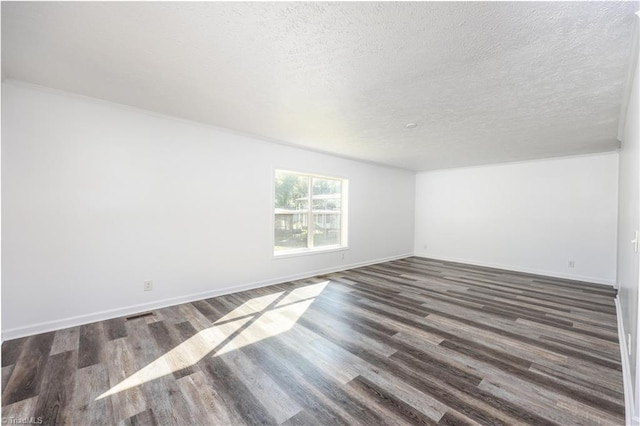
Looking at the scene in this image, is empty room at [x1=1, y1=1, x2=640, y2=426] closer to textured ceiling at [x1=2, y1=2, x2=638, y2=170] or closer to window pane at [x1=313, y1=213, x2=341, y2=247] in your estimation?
textured ceiling at [x1=2, y1=2, x2=638, y2=170]

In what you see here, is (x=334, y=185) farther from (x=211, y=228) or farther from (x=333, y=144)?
(x=211, y=228)

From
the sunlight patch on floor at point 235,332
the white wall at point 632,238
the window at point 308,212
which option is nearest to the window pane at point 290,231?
the window at point 308,212

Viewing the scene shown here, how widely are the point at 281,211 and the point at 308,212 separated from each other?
2.21 ft

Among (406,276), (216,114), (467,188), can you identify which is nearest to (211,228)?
(216,114)

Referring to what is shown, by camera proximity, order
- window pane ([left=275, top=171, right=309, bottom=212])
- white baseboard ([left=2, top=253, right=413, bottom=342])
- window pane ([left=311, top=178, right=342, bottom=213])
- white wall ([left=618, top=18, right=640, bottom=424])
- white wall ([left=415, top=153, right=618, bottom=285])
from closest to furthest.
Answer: white wall ([left=618, top=18, right=640, bottom=424]) < white baseboard ([left=2, top=253, right=413, bottom=342]) < window pane ([left=275, top=171, right=309, bottom=212]) < white wall ([left=415, top=153, right=618, bottom=285]) < window pane ([left=311, top=178, right=342, bottom=213])

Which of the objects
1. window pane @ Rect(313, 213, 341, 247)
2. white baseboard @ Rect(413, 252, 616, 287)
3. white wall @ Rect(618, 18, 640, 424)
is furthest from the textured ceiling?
white baseboard @ Rect(413, 252, 616, 287)

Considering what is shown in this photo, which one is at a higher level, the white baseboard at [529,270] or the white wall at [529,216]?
the white wall at [529,216]

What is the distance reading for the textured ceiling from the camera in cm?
164

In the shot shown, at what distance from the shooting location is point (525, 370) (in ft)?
7.30

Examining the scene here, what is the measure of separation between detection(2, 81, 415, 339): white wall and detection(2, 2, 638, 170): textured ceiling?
0.35 m

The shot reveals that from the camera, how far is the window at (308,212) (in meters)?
4.82

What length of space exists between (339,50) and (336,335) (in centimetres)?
256

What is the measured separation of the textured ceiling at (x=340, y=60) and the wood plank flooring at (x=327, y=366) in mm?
2400

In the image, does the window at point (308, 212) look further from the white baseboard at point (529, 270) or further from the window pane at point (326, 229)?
the white baseboard at point (529, 270)
